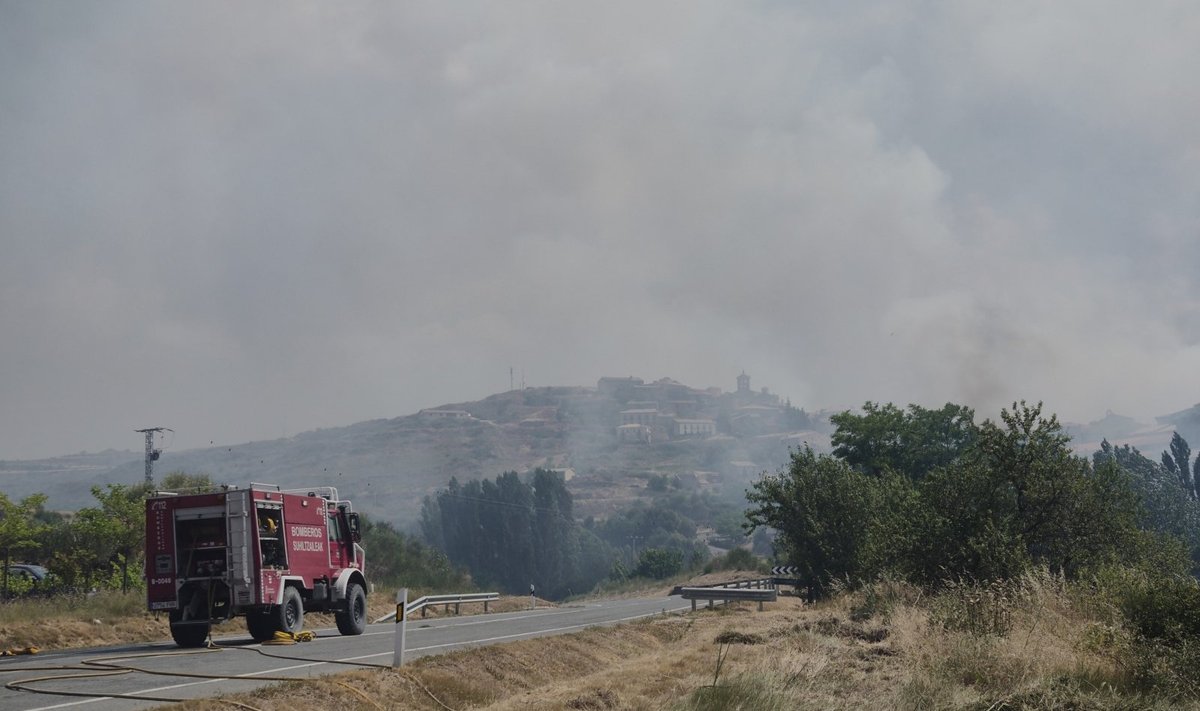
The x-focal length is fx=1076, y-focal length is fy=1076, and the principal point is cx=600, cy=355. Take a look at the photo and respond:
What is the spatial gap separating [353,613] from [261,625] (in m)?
3.02

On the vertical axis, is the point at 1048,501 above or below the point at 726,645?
above

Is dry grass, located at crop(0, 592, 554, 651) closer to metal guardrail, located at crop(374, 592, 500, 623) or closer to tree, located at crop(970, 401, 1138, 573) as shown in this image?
metal guardrail, located at crop(374, 592, 500, 623)

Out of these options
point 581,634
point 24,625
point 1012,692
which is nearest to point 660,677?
point 1012,692

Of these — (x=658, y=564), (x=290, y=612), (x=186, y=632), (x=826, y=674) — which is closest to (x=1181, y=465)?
(x=658, y=564)

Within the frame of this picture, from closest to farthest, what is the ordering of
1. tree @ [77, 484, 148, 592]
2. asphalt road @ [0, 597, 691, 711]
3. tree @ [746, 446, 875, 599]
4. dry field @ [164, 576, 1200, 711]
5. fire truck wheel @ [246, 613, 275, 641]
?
dry field @ [164, 576, 1200, 711], asphalt road @ [0, 597, 691, 711], fire truck wheel @ [246, 613, 275, 641], tree @ [77, 484, 148, 592], tree @ [746, 446, 875, 599]

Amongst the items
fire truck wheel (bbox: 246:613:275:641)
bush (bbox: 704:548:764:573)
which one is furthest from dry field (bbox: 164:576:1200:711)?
bush (bbox: 704:548:764:573)

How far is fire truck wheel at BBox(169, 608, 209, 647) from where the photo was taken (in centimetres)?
2178

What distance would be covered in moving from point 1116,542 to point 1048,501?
188cm

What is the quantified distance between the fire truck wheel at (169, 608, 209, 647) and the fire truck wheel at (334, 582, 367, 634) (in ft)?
13.3

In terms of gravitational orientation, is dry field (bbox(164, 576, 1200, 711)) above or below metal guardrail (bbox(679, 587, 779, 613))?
above

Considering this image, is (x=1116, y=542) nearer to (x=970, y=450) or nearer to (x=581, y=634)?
(x=970, y=450)

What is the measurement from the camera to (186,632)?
71.7 feet

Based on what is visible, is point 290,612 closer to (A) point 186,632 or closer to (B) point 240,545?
(A) point 186,632

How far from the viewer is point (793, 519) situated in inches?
1636
